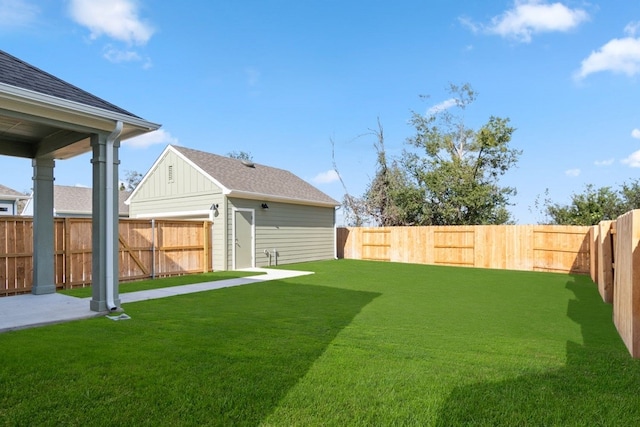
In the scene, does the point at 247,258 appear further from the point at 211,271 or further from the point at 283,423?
the point at 283,423

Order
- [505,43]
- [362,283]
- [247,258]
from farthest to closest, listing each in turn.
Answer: [505,43] < [247,258] < [362,283]

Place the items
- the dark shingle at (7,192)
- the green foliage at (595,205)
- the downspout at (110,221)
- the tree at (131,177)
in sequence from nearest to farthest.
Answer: the downspout at (110,221) → the green foliage at (595,205) → the dark shingle at (7,192) → the tree at (131,177)

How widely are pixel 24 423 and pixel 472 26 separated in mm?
16690

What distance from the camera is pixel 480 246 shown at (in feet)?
48.6

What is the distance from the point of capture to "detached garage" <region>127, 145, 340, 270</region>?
42.3ft

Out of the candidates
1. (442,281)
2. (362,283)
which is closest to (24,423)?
(362,283)

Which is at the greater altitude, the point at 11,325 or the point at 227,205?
the point at 227,205

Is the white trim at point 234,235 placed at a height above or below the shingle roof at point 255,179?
below

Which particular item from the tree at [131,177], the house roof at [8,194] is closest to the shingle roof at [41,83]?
the house roof at [8,194]

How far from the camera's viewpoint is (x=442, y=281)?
10.4 metres

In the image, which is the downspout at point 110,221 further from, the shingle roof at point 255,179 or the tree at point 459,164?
the tree at point 459,164

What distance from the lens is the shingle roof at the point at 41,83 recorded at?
16.2ft

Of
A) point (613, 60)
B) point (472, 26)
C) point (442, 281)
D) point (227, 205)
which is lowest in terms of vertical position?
point (442, 281)

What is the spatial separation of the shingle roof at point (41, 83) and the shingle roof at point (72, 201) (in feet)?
56.2
